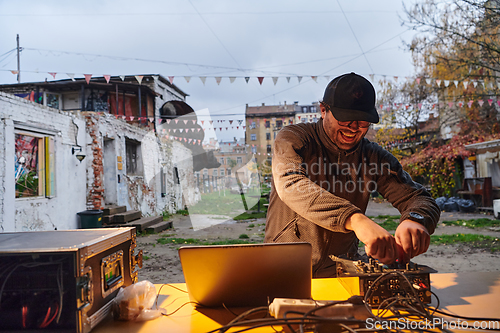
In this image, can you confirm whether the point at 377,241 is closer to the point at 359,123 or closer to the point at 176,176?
the point at 359,123

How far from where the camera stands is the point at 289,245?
119cm

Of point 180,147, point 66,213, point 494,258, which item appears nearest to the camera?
point 494,258

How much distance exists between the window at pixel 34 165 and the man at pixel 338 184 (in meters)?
7.40

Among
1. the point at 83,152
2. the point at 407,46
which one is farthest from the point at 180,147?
the point at 407,46

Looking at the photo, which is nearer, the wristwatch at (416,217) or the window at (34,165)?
the wristwatch at (416,217)

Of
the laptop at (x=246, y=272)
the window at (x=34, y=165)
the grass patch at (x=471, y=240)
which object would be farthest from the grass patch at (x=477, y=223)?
the window at (x=34, y=165)

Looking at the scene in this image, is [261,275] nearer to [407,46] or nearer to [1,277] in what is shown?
[1,277]

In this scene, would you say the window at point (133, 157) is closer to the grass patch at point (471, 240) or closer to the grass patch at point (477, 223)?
the grass patch at point (471, 240)

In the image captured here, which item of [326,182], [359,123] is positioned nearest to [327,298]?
[326,182]

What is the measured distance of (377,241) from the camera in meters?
1.22

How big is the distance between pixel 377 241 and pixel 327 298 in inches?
14.8

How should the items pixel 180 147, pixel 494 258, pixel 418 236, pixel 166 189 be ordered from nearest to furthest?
pixel 418 236
pixel 494 258
pixel 166 189
pixel 180 147

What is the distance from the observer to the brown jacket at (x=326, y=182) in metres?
1.68

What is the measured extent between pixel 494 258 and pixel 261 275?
20.1ft
